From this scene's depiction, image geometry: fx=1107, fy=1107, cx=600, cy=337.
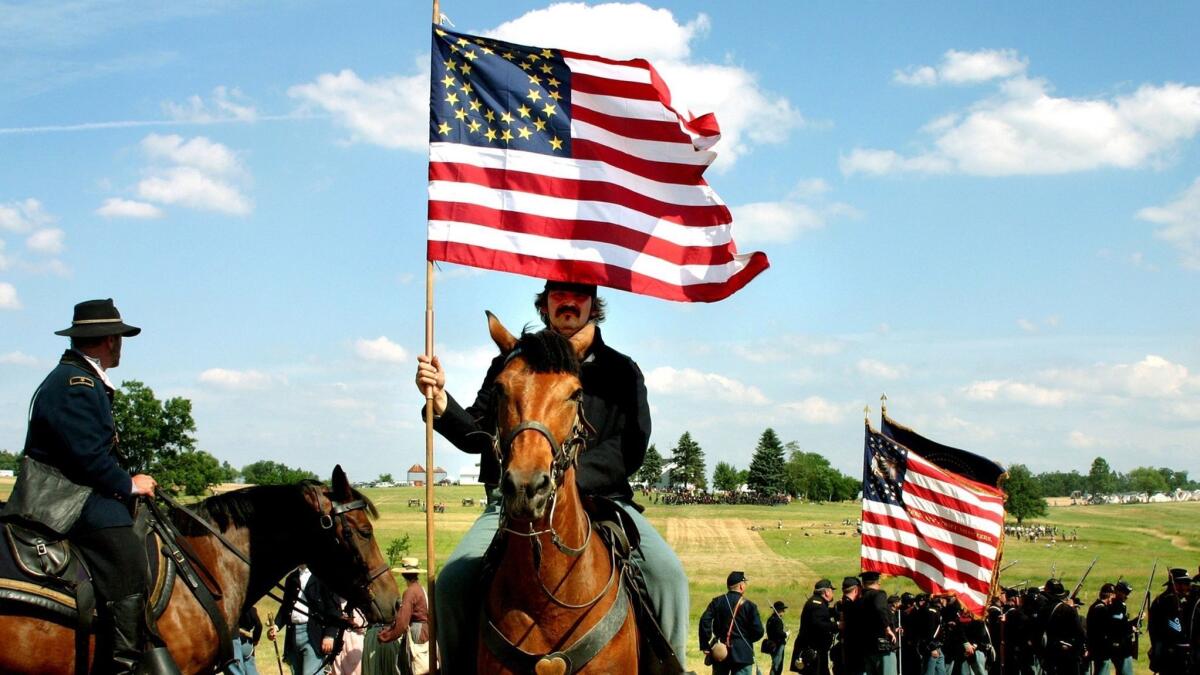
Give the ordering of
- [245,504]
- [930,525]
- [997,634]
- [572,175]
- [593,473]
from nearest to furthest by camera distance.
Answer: [593,473], [572,175], [245,504], [930,525], [997,634]

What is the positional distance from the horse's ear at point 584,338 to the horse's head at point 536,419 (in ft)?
2.25

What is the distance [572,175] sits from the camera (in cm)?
780

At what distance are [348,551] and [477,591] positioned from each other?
5033 millimetres

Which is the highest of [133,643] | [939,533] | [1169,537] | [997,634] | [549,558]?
[549,558]

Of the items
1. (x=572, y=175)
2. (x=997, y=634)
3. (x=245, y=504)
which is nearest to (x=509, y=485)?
(x=572, y=175)

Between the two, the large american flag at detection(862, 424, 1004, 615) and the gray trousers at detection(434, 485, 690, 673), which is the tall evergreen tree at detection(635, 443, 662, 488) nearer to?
the large american flag at detection(862, 424, 1004, 615)

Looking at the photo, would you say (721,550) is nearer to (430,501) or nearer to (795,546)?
(795,546)

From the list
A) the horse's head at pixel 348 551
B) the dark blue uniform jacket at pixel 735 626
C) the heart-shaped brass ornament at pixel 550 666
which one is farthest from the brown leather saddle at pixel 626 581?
the dark blue uniform jacket at pixel 735 626

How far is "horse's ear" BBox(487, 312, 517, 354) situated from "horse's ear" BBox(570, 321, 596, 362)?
454 millimetres

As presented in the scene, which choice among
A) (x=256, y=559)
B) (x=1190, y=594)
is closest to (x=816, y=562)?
(x=1190, y=594)

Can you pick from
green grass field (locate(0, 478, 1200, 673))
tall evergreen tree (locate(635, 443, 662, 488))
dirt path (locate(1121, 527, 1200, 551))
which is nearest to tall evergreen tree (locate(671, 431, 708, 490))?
tall evergreen tree (locate(635, 443, 662, 488))

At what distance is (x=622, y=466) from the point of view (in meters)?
6.71

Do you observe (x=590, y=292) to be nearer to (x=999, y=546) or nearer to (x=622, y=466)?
(x=622, y=466)

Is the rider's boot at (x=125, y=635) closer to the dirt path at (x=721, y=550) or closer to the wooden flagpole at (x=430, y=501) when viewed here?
the wooden flagpole at (x=430, y=501)
